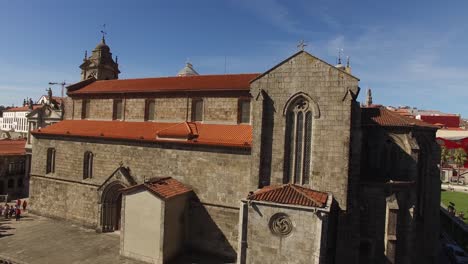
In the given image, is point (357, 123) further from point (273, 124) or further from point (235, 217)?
point (235, 217)

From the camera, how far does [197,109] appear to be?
20078 mm

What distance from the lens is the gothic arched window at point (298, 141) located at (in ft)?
48.5

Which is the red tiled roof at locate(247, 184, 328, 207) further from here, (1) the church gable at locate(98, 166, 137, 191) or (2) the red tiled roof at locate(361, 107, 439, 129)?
(1) the church gable at locate(98, 166, 137, 191)

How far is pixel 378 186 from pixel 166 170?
11.8 m

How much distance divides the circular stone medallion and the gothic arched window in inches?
102

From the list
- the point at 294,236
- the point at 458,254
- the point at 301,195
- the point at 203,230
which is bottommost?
the point at 458,254

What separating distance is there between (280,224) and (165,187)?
686 cm

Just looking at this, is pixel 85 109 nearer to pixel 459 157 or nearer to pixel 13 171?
pixel 13 171

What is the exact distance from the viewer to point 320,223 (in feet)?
39.2

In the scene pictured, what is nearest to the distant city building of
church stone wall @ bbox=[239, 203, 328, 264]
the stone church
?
the stone church

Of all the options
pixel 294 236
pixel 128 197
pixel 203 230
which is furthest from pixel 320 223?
pixel 128 197

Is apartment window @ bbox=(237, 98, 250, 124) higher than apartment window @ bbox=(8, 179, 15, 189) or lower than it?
higher

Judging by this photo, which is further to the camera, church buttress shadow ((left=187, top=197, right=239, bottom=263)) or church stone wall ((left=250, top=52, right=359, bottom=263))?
church buttress shadow ((left=187, top=197, right=239, bottom=263))

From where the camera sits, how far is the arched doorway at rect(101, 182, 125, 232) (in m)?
19.4
